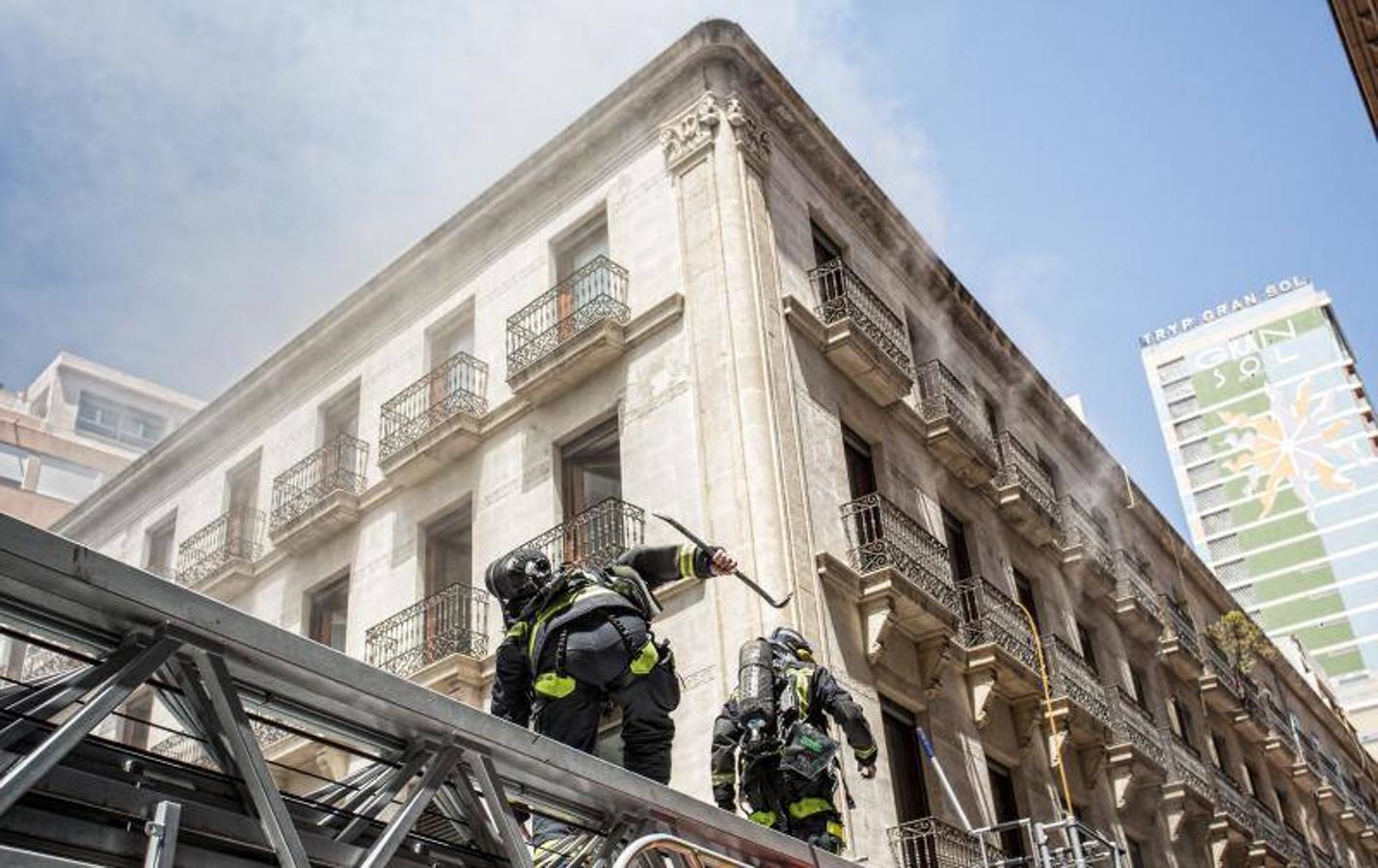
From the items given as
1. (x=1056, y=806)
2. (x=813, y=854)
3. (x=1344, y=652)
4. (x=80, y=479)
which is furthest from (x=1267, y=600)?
(x=813, y=854)

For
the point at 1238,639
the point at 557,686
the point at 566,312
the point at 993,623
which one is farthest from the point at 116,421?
the point at 557,686

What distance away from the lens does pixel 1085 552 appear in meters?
22.4

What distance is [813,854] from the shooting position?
24.0 ft

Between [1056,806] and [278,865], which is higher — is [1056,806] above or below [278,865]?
above

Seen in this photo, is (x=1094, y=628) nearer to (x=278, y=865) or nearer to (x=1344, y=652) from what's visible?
(x=278, y=865)

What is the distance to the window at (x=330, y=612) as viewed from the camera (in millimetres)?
19781

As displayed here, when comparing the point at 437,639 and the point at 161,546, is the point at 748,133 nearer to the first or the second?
the point at 437,639

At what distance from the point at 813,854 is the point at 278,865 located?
345cm

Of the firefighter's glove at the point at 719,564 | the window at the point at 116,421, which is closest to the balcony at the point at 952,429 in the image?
the firefighter's glove at the point at 719,564

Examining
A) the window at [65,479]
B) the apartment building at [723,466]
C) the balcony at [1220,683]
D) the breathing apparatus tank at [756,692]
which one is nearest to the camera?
the breathing apparatus tank at [756,692]

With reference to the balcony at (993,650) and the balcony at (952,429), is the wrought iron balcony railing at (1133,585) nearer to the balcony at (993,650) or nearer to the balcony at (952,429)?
the balcony at (952,429)

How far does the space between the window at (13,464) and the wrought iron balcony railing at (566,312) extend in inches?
1816

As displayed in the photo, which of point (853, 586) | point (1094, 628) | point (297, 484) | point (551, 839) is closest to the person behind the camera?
point (551, 839)

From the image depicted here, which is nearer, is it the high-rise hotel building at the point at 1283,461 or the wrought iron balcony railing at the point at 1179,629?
the wrought iron balcony railing at the point at 1179,629
